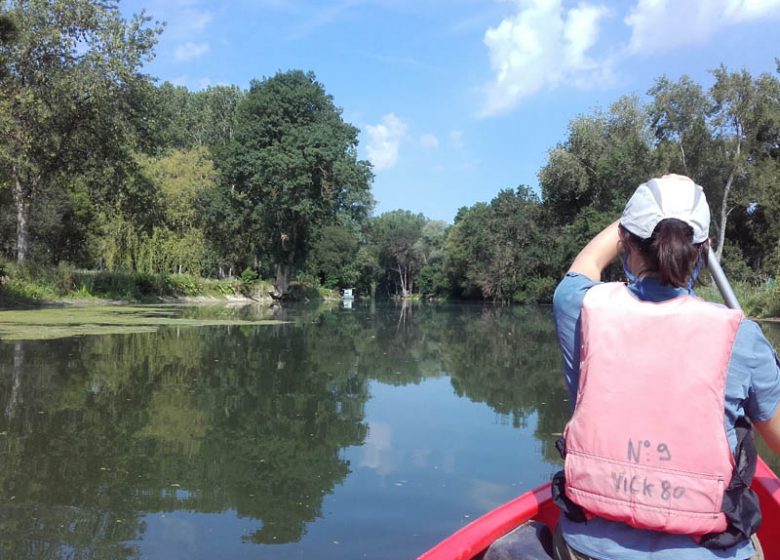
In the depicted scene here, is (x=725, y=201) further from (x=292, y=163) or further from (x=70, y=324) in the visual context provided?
(x=70, y=324)

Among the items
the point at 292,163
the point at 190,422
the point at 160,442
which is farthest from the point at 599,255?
the point at 292,163

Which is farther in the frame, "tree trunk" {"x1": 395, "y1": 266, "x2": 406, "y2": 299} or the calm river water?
"tree trunk" {"x1": 395, "y1": 266, "x2": 406, "y2": 299}

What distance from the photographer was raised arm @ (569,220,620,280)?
165 centimetres

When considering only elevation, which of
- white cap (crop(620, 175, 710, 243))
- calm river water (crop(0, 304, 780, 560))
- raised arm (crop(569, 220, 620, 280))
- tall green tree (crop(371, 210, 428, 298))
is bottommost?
calm river water (crop(0, 304, 780, 560))

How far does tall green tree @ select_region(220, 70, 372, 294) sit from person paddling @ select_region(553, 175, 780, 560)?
30.6m

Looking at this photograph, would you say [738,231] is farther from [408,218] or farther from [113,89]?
[408,218]

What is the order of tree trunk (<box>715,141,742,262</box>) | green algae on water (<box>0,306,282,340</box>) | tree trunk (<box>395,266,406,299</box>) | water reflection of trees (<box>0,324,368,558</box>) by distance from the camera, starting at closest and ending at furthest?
water reflection of trees (<box>0,324,368,558</box>)
green algae on water (<box>0,306,282,340</box>)
tree trunk (<box>715,141,742,262</box>)
tree trunk (<box>395,266,406,299</box>)

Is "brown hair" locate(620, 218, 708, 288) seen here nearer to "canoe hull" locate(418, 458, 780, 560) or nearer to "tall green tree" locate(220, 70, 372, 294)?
"canoe hull" locate(418, 458, 780, 560)

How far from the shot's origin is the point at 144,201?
2381 centimetres

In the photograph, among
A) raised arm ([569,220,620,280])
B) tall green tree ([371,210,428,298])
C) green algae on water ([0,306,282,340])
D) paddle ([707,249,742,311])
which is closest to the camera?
raised arm ([569,220,620,280])

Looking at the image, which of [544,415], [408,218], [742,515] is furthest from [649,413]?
[408,218]

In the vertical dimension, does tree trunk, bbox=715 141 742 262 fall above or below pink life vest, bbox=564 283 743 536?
above

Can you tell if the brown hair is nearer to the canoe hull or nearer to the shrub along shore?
the canoe hull

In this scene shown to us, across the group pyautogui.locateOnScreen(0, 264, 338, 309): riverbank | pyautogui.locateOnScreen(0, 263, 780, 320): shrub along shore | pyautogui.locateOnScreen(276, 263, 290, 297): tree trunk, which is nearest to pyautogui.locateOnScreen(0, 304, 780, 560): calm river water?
pyautogui.locateOnScreen(0, 263, 780, 320): shrub along shore
